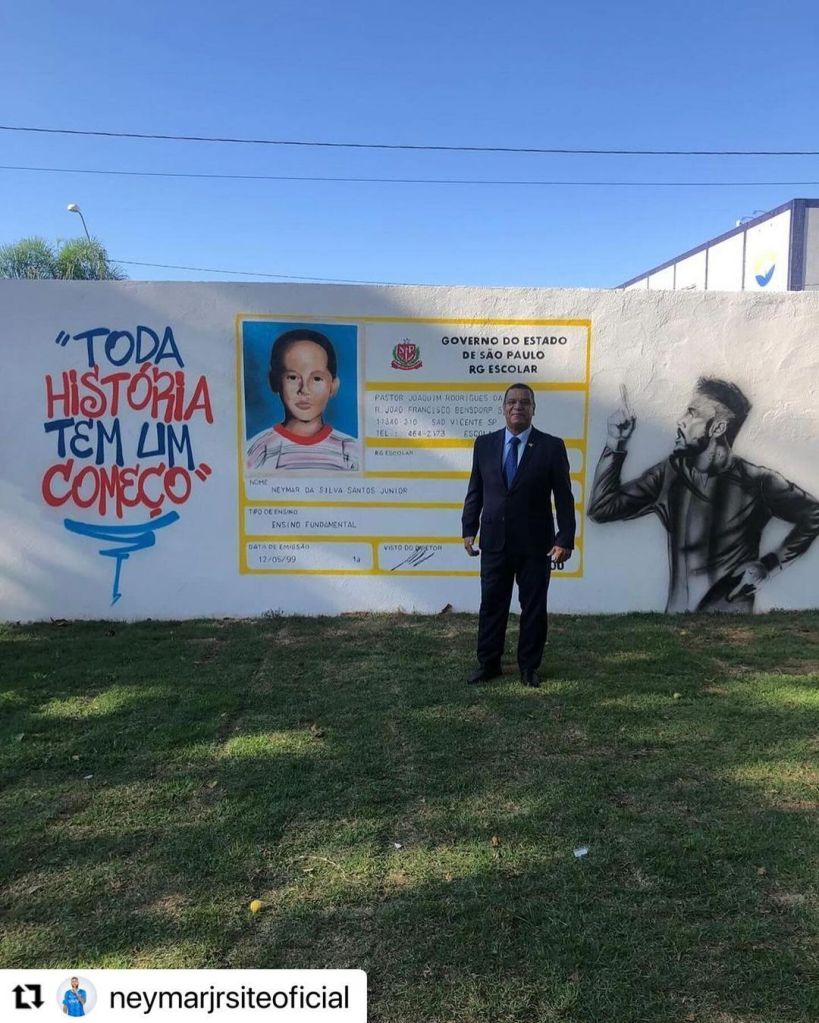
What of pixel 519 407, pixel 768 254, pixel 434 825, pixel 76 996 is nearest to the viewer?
pixel 76 996

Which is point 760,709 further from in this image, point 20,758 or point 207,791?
point 20,758

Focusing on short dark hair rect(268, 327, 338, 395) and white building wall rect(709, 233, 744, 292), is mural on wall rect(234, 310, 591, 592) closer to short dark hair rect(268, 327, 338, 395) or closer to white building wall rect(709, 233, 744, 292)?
short dark hair rect(268, 327, 338, 395)

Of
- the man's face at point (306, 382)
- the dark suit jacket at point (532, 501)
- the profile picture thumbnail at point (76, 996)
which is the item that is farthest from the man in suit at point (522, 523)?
the profile picture thumbnail at point (76, 996)

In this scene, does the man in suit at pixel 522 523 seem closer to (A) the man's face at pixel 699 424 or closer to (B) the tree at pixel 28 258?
(A) the man's face at pixel 699 424

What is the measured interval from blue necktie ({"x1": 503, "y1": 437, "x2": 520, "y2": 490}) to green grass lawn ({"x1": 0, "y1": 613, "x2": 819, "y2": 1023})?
135cm

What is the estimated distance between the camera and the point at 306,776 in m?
3.68

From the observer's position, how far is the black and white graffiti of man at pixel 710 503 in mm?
6496

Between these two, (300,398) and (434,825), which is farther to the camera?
(300,398)

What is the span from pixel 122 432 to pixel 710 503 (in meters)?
5.01

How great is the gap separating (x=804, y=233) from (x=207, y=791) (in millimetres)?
21470

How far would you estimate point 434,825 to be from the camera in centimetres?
325

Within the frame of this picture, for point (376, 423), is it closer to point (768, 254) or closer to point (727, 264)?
point (768, 254)

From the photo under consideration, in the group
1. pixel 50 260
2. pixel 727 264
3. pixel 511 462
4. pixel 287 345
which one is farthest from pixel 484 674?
pixel 50 260
